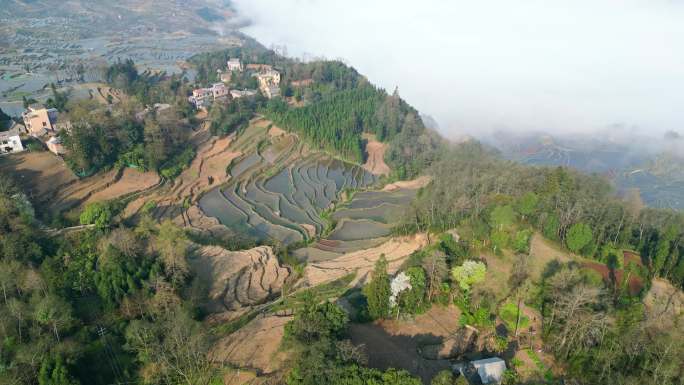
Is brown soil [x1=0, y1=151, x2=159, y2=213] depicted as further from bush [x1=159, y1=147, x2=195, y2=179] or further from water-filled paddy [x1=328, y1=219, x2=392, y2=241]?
water-filled paddy [x1=328, y1=219, x2=392, y2=241]

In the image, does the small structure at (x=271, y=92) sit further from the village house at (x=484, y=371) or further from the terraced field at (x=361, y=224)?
the village house at (x=484, y=371)

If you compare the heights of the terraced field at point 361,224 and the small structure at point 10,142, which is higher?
the small structure at point 10,142

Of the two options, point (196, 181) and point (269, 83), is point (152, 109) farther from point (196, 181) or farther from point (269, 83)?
point (269, 83)

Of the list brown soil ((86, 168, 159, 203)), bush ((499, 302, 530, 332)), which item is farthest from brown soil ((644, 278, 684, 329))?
brown soil ((86, 168, 159, 203))

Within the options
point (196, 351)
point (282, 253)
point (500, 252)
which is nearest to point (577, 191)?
point (500, 252)

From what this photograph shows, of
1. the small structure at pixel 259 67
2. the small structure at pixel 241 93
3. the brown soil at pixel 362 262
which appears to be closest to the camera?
the brown soil at pixel 362 262

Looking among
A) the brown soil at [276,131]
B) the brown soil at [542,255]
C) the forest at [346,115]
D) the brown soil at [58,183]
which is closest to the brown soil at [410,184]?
the forest at [346,115]

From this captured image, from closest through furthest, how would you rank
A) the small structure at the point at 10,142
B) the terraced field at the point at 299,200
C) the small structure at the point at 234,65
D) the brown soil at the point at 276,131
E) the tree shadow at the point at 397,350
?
1. the tree shadow at the point at 397,350
2. the terraced field at the point at 299,200
3. the small structure at the point at 10,142
4. the brown soil at the point at 276,131
5. the small structure at the point at 234,65
